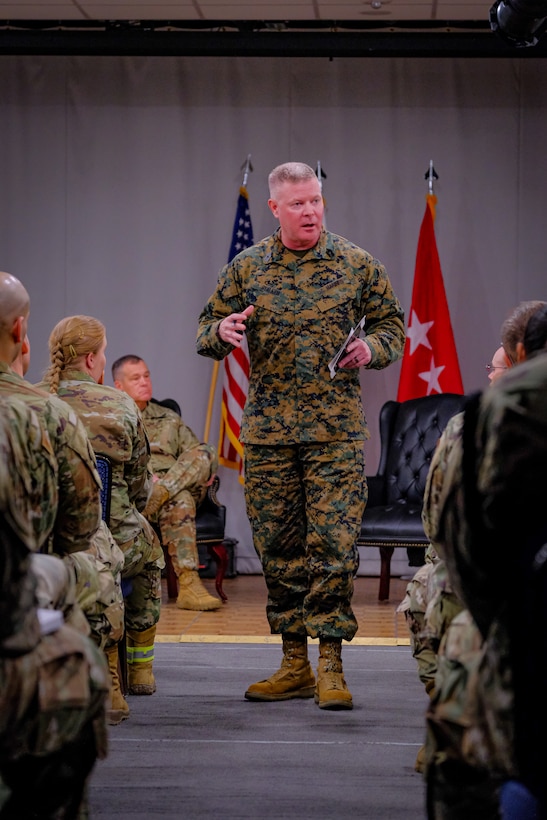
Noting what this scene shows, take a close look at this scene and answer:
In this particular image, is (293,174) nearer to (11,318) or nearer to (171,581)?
(11,318)

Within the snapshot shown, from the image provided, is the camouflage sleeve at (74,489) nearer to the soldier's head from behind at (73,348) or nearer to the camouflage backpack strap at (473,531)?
the camouflage backpack strap at (473,531)

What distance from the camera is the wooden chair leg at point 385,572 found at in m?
6.37

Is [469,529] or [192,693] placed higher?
[469,529]

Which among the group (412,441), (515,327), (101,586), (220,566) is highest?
(515,327)

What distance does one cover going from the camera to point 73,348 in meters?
3.38

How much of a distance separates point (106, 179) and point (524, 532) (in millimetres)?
6870

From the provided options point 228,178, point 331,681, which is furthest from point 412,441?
point 331,681

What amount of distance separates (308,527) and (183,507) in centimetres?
265

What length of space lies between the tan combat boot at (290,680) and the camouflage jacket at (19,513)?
6.58 feet

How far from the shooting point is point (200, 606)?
607cm

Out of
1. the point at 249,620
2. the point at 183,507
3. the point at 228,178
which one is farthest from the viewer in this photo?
the point at 228,178

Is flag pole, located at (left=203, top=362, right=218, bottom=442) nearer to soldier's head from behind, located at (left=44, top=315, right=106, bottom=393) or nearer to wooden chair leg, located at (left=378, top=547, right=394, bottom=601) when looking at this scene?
wooden chair leg, located at (left=378, top=547, right=394, bottom=601)

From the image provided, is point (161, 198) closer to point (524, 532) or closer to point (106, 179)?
point (106, 179)

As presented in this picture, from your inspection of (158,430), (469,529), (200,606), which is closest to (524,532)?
(469,529)
